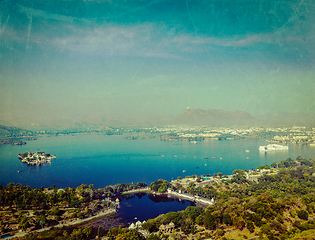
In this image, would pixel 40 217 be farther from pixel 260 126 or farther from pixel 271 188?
pixel 260 126

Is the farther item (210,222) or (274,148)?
(274,148)

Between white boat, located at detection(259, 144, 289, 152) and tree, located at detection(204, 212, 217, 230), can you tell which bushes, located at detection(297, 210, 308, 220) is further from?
white boat, located at detection(259, 144, 289, 152)

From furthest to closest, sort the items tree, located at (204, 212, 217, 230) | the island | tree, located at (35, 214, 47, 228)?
the island
tree, located at (35, 214, 47, 228)
tree, located at (204, 212, 217, 230)

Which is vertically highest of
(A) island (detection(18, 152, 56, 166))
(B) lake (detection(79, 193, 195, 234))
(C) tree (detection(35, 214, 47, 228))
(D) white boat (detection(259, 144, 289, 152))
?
(D) white boat (detection(259, 144, 289, 152))

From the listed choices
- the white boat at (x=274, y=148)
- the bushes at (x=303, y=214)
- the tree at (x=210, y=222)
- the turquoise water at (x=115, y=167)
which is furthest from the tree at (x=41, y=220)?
the white boat at (x=274, y=148)

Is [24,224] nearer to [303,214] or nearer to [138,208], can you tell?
[138,208]

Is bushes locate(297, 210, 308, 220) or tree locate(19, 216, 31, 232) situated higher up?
bushes locate(297, 210, 308, 220)

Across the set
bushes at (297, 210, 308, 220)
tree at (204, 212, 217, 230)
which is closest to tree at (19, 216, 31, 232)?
tree at (204, 212, 217, 230)

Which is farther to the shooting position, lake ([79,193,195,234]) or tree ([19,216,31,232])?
lake ([79,193,195,234])

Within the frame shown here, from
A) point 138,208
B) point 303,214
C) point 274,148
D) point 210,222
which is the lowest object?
point 138,208

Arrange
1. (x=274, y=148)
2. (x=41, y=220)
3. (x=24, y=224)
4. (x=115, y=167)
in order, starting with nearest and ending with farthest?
(x=24, y=224) < (x=41, y=220) < (x=115, y=167) < (x=274, y=148)

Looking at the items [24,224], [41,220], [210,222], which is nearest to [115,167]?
[41,220]
